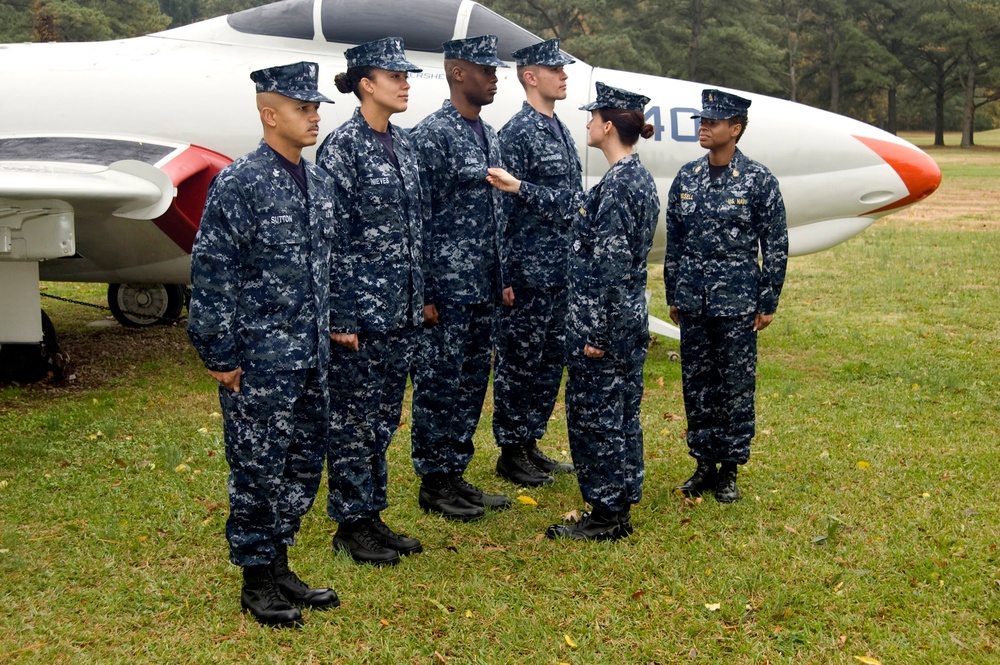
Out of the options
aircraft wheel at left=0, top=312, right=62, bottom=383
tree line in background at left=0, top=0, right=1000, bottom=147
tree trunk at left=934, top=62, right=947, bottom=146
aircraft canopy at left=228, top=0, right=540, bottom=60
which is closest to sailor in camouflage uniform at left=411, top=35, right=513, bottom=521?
aircraft canopy at left=228, top=0, right=540, bottom=60

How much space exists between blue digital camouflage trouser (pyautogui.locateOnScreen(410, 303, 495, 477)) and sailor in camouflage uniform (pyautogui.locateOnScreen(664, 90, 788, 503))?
105 centimetres

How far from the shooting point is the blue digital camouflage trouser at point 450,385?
478cm

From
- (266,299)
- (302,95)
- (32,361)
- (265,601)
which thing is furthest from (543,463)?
(32,361)

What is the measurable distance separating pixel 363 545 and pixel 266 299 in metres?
1.37

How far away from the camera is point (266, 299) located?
11.6 ft

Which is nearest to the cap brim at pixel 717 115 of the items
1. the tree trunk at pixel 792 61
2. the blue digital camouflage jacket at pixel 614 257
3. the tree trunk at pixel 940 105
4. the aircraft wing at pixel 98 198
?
the blue digital camouflage jacket at pixel 614 257

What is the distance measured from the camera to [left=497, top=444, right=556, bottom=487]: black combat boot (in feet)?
17.7

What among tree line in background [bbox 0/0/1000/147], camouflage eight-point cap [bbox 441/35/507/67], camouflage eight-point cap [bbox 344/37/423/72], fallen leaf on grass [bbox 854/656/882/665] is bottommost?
fallen leaf on grass [bbox 854/656/882/665]

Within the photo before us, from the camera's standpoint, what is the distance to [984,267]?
12953 mm

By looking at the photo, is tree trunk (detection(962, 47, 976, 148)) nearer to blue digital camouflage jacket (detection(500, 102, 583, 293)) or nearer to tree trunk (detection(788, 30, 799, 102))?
tree trunk (detection(788, 30, 799, 102))

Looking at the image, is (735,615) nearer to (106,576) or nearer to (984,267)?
(106,576)

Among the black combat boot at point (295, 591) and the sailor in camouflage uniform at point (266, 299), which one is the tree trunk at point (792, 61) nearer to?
the sailor in camouflage uniform at point (266, 299)

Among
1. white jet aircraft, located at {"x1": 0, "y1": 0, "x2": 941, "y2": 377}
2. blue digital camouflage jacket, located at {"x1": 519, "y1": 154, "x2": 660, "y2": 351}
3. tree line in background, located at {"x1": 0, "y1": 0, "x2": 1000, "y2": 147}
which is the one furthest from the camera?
tree line in background, located at {"x1": 0, "y1": 0, "x2": 1000, "y2": 147}

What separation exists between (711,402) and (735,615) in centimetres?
149
